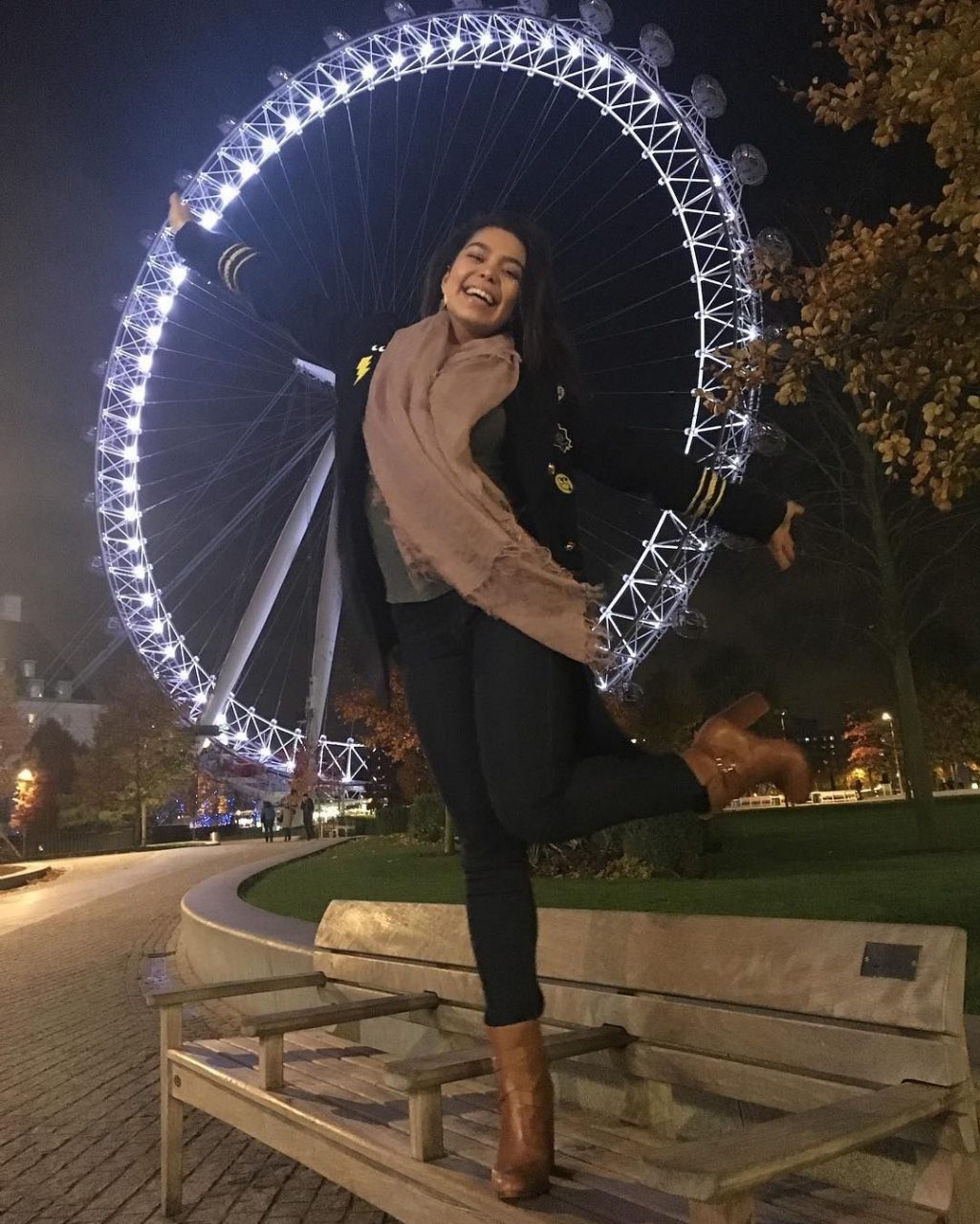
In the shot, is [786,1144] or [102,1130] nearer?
[786,1144]

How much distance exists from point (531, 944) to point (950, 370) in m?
3.78

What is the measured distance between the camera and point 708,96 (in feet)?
51.9

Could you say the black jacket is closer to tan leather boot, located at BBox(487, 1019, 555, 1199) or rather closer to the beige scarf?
the beige scarf

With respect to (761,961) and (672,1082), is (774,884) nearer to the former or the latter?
(672,1082)

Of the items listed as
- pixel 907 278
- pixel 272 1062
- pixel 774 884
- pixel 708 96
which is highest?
pixel 708 96

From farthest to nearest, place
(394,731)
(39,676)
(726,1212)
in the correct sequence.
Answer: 1. (39,676)
2. (394,731)
3. (726,1212)

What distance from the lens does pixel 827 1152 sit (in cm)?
133

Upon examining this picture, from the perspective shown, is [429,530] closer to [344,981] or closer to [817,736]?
[344,981]

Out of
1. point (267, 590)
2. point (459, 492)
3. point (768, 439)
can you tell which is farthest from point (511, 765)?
point (267, 590)

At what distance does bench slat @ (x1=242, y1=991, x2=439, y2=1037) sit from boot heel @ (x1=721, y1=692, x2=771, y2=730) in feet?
4.64

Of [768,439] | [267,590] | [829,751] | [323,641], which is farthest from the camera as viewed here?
[829,751]

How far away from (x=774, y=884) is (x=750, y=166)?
35.7 ft

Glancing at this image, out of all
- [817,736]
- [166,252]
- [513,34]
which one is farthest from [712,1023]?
[817,736]

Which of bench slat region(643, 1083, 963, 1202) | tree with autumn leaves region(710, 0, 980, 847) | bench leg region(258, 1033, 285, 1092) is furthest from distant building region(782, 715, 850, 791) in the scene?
bench slat region(643, 1083, 963, 1202)
